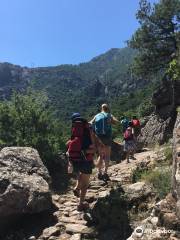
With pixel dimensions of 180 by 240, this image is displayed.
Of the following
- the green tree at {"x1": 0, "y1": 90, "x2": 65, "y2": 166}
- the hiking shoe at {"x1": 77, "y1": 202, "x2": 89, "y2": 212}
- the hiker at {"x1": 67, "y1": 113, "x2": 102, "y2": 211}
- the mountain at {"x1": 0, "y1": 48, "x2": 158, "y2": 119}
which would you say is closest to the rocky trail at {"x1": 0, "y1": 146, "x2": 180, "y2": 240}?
the hiking shoe at {"x1": 77, "y1": 202, "x2": 89, "y2": 212}

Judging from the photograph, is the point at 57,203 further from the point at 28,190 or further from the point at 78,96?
the point at 78,96

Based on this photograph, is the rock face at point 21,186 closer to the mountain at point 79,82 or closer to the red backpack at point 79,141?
the red backpack at point 79,141

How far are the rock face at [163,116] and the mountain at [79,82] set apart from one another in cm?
4981

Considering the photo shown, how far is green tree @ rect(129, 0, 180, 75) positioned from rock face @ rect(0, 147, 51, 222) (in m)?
20.6

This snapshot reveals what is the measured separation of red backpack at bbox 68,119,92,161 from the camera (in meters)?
8.49

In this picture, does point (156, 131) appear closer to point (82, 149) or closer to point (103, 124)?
point (103, 124)

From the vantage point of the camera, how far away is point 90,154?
8.51 m

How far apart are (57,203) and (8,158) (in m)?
1.56

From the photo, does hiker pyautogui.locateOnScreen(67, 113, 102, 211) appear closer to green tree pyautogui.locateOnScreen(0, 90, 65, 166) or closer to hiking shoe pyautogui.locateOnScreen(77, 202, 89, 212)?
hiking shoe pyautogui.locateOnScreen(77, 202, 89, 212)

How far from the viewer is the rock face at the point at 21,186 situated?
850 cm

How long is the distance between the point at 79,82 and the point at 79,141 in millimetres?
129917

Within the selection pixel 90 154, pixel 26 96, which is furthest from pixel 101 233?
pixel 26 96

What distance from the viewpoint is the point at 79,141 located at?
8.51 m

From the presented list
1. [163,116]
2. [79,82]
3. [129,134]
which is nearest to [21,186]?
[129,134]
